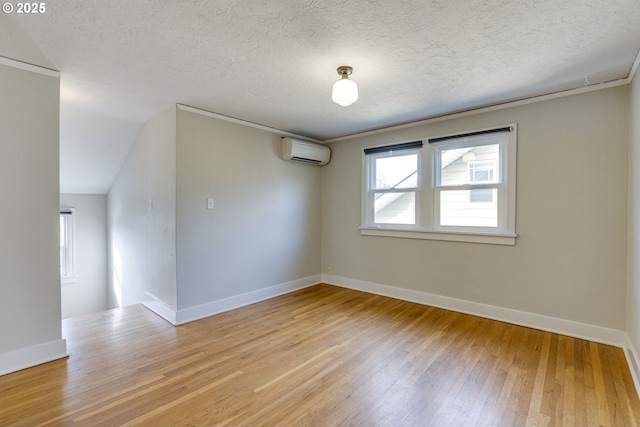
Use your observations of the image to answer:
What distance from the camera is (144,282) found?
3.67 m

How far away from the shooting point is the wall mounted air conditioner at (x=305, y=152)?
4.02 metres

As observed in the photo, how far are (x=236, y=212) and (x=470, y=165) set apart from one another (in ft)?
9.31

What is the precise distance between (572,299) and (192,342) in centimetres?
355

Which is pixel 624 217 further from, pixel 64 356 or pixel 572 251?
pixel 64 356

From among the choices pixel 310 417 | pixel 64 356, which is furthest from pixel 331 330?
pixel 64 356

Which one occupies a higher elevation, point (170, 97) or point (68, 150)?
point (170, 97)

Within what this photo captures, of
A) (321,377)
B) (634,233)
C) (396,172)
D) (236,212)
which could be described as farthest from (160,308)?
(634,233)

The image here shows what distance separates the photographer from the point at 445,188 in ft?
11.5

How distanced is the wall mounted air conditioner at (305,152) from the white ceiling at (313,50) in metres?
0.84

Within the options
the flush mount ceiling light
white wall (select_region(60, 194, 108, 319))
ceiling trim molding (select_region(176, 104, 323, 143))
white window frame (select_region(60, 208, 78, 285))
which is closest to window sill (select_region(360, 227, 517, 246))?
ceiling trim molding (select_region(176, 104, 323, 143))

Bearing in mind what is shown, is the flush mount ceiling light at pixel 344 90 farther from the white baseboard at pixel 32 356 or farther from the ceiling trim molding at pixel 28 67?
the white baseboard at pixel 32 356

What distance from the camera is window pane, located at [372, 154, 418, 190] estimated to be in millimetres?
3848

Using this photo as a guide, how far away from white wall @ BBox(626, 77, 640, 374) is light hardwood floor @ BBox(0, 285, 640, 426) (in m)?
0.24

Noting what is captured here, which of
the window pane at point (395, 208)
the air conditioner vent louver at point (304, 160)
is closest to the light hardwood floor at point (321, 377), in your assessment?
the window pane at point (395, 208)
